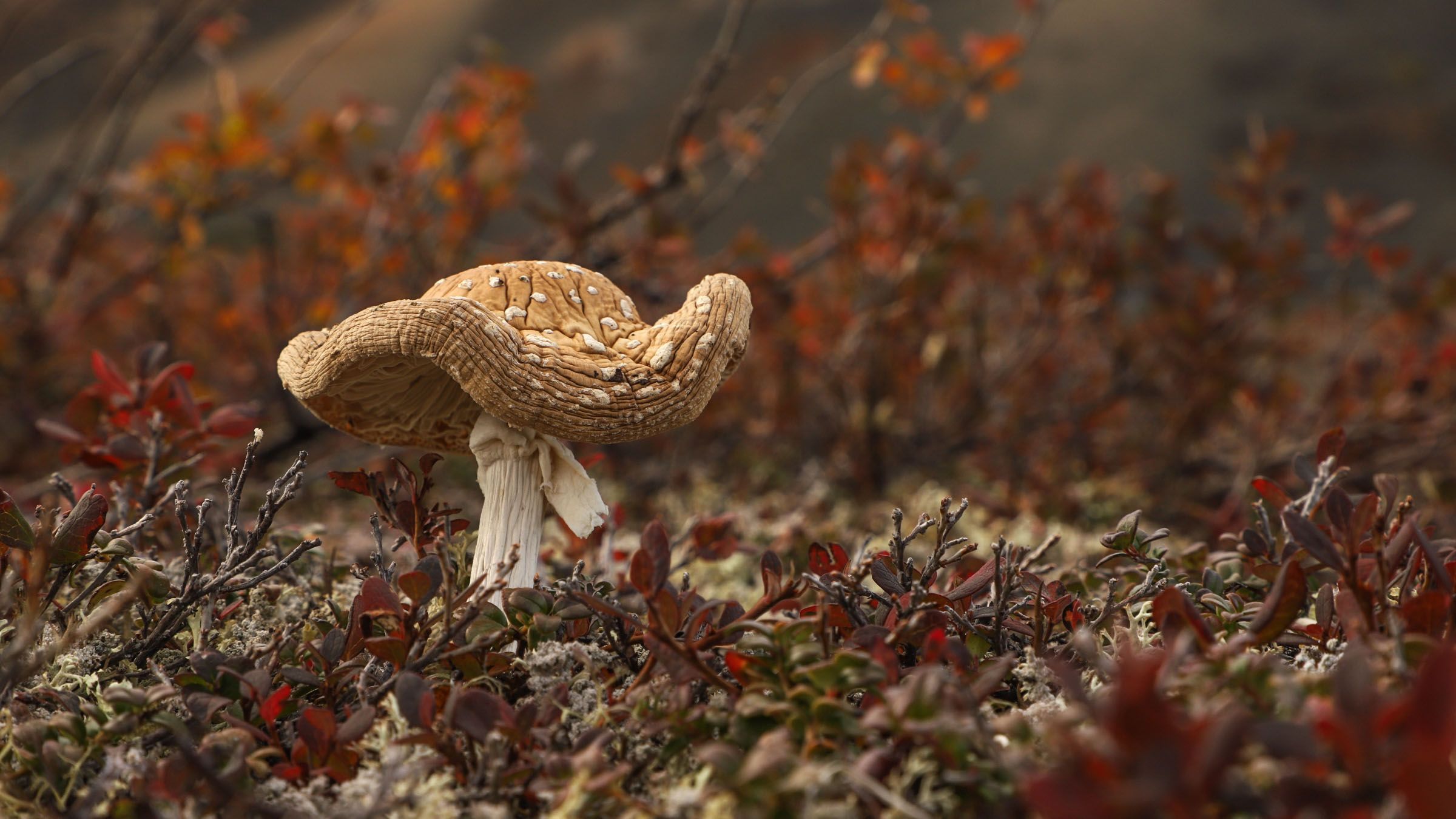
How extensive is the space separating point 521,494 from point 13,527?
75 centimetres

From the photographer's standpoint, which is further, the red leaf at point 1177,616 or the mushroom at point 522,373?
the mushroom at point 522,373

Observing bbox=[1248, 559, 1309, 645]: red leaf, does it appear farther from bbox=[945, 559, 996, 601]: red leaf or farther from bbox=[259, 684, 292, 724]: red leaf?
bbox=[259, 684, 292, 724]: red leaf

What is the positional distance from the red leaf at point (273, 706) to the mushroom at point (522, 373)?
39 cm

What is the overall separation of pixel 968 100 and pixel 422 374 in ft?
10.9

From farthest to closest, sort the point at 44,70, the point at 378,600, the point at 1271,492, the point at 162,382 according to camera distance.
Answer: the point at 44,70, the point at 162,382, the point at 1271,492, the point at 378,600

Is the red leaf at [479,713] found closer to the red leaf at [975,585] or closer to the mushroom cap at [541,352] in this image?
the mushroom cap at [541,352]

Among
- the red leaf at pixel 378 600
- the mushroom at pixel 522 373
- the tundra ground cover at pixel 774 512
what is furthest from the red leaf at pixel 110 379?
the red leaf at pixel 378 600

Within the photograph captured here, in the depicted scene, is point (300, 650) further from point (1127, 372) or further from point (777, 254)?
point (1127, 372)

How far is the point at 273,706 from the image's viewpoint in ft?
3.78

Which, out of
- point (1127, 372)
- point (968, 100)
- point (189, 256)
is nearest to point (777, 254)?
point (968, 100)

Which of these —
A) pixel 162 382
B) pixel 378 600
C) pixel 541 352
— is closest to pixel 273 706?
pixel 378 600

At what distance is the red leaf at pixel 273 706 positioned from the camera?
1.15 metres

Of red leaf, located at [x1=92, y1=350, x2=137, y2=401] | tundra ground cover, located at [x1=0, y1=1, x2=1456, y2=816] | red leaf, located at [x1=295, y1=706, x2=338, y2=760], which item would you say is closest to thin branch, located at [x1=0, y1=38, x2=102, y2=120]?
tundra ground cover, located at [x1=0, y1=1, x2=1456, y2=816]

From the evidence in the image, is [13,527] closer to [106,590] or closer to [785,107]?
[106,590]
